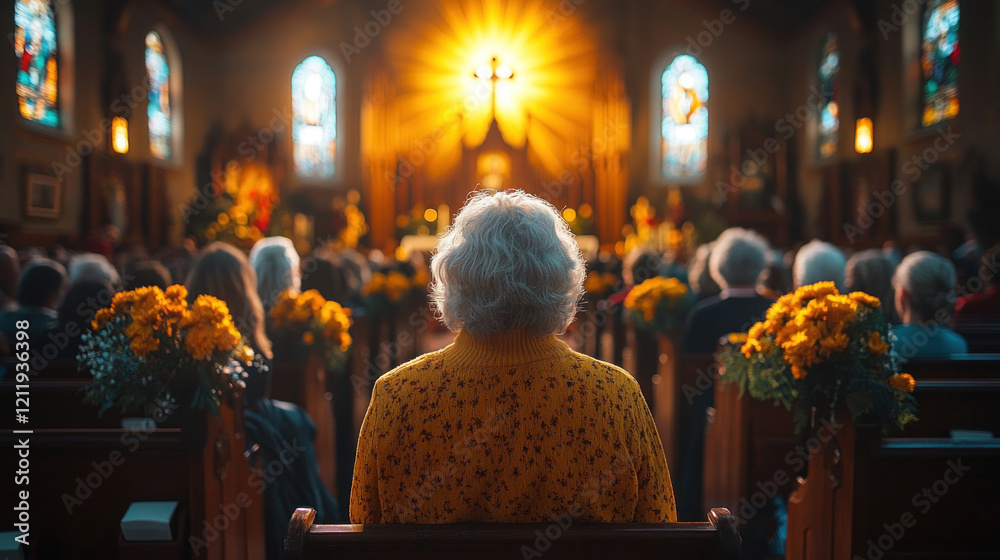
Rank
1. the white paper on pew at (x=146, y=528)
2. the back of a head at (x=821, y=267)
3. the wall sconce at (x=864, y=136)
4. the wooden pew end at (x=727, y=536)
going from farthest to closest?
the wall sconce at (x=864, y=136) → the back of a head at (x=821, y=267) → the white paper on pew at (x=146, y=528) → the wooden pew end at (x=727, y=536)

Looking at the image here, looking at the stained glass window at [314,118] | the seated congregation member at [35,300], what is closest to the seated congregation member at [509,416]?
the seated congregation member at [35,300]

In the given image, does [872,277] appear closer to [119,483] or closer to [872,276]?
[872,276]

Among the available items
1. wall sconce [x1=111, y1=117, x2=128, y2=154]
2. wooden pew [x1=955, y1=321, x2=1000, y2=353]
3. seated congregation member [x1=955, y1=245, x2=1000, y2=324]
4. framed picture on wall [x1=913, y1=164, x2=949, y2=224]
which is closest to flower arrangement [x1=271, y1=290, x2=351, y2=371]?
wooden pew [x1=955, y1=321, x2=1000, y2=353]

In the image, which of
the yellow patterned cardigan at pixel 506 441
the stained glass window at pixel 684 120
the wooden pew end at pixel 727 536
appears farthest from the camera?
the stained glass window at pixel 684 120

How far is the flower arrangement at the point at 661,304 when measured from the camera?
12.5 ft

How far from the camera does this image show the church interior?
182 centimetres

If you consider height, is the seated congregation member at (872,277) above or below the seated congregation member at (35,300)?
above

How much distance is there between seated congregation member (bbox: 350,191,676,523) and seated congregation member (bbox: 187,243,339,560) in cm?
129

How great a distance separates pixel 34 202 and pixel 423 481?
8.61 m

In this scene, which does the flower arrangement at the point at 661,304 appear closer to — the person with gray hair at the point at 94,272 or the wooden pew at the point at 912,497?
the wooden pew at the point at 912,497

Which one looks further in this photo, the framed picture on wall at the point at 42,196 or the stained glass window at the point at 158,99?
the stained glass window at the point at 158,99

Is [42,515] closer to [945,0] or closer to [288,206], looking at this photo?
[945,0]

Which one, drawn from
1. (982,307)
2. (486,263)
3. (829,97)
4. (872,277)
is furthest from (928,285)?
(829,97)

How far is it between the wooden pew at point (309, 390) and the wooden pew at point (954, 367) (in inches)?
95.1
